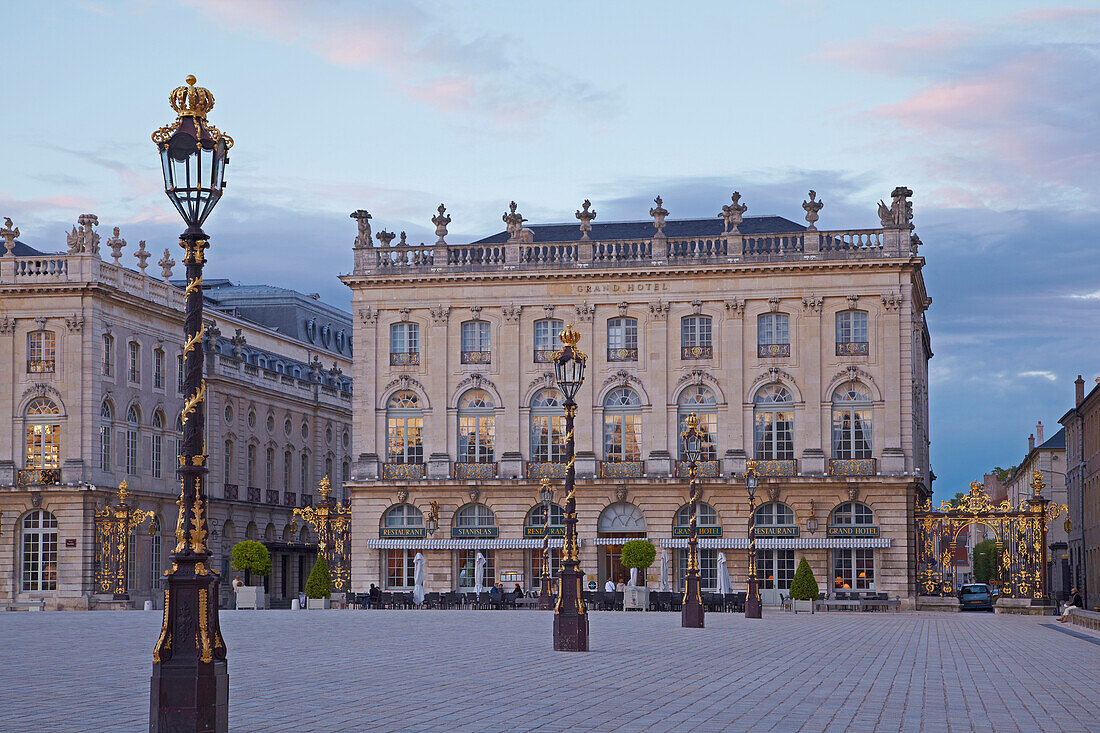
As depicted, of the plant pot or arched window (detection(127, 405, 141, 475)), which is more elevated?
arched window (detection(127, 405, 141, 475))

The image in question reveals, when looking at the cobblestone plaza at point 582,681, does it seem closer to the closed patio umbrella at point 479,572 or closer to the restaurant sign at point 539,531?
the closed patio umbrella at point 479,572

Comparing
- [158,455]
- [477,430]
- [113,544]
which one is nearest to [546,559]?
[477,430]

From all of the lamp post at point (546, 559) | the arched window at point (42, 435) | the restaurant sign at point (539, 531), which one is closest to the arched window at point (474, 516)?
the restaurant sign at point (539, 531)

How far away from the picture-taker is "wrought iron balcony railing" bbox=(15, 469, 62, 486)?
6775cm

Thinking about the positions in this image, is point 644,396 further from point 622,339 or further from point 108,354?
point 108,354

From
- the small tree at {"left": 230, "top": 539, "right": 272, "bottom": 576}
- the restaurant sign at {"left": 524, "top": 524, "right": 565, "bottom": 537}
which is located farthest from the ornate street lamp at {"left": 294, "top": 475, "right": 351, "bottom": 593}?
the restaurant sign at {"left": 524, "top": 524, "right": 565, "bottom": 537}

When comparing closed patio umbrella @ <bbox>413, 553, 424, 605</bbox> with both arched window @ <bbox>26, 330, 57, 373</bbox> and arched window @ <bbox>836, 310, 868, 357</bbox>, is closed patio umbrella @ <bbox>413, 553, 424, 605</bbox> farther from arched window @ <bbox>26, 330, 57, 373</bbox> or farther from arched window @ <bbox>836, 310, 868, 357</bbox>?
arched window @ <bbox>836, 310, 868, 357</bbox>

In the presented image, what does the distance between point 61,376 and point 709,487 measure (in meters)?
28.4

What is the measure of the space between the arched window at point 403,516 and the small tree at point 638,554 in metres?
11.8

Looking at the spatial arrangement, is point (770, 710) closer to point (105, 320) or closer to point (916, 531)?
point (916, 531)

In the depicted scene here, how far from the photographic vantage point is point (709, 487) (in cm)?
6731

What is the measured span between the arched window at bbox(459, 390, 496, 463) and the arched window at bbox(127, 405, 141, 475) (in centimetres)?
→ 1512

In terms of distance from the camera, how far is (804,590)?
58.3 metres

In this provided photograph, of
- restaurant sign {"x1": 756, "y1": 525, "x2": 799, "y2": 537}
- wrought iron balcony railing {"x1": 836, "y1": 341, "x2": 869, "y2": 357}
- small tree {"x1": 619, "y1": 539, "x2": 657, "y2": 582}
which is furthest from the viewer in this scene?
wrought iron balcony railing {"x1": 836, "y1": 341, "x2": 869, "y2": 357}
